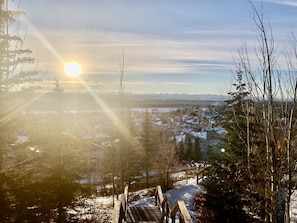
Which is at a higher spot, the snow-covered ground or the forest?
the forest

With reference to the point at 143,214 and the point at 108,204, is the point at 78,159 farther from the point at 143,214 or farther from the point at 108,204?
the point at 108,204

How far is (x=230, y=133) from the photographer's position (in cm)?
1338

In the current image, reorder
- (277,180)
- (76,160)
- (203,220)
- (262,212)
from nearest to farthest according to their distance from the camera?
(277,180) < (76,160) < (262,212) < (203,220)

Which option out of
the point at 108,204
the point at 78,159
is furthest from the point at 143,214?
the point at 108,204

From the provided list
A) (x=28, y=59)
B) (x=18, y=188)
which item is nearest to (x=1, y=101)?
(x=28, y=59)

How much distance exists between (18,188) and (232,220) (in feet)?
32.1

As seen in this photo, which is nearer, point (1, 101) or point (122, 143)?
point (1, 101)

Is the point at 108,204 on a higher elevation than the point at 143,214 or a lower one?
lower

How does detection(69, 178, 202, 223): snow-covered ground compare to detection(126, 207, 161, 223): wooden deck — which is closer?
detection(126, 207, 161, 223): wooden deck

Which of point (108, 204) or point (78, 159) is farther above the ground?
point (78, 159)

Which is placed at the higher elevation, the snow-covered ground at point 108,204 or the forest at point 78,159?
the forest at point 78,159

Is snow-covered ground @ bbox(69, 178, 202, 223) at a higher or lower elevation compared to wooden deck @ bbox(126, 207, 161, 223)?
lower

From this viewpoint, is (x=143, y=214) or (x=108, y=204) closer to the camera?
(x=143, y=214)

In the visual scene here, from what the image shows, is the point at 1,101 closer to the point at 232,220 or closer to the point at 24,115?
the point at 24,115
